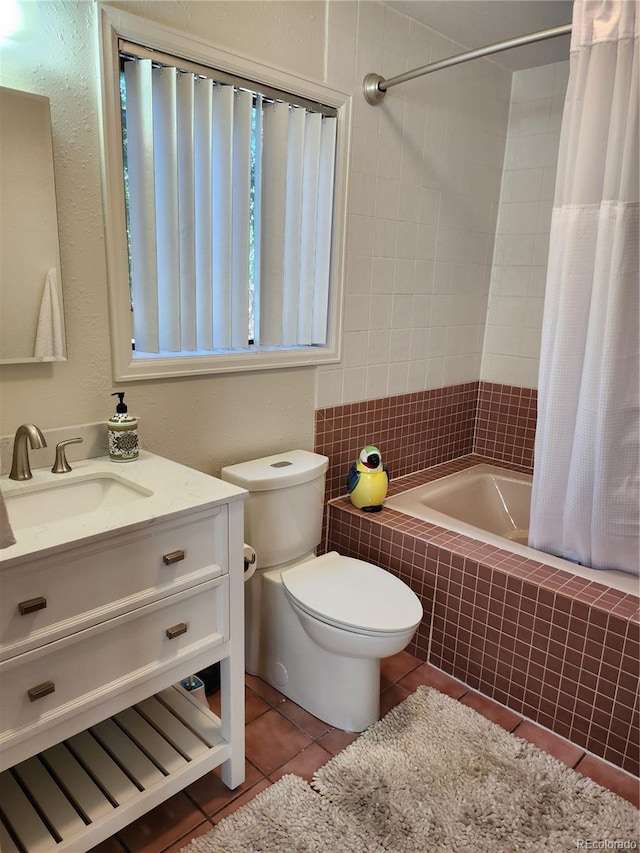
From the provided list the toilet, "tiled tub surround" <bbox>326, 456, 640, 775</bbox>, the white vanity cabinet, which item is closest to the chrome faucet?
the white vanity cabinet

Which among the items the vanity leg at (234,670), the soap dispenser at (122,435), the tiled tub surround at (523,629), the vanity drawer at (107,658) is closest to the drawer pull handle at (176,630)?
the vanity drawer at (107,658)

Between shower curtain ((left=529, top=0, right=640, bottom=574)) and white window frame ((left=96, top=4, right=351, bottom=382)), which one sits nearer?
white window frame ((left=96, top=4, right=351, bottom=382))

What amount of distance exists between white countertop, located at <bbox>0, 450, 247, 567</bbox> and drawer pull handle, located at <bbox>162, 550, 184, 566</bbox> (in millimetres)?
99

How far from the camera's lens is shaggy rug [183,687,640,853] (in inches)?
56.2

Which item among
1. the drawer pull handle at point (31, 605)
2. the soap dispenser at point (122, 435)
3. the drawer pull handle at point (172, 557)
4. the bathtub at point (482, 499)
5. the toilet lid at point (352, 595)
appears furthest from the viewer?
the bathtub at point (482, 499)

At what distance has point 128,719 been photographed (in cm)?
162

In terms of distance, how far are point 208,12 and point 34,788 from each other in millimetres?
2099

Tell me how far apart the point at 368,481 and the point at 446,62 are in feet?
4.83

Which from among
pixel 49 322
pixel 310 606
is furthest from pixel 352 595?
pixel 49 322

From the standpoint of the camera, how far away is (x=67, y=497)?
1.47 meters

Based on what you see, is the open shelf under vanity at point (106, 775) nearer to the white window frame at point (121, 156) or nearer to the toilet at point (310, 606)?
the toilet at point (310, 606)

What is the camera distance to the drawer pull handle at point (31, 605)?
1.08 meters

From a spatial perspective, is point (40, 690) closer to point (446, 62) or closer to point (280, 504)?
point (280, 504)

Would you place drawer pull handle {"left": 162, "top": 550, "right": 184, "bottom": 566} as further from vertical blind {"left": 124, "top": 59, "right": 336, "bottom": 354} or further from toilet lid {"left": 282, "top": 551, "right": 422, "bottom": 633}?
vertical blind {"left": 124, "top": 59, "right": 336, "bottom": 354}
